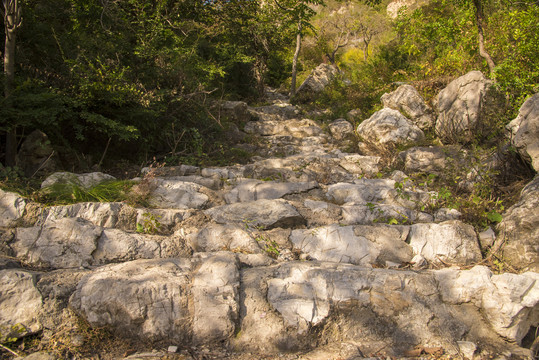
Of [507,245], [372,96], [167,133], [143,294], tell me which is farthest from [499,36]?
[143,294]

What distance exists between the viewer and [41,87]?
5.41m

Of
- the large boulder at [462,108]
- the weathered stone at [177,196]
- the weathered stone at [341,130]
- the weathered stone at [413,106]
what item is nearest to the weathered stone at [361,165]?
the large boulder at [462,108]

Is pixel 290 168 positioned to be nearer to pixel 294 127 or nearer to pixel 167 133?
pixel 167 133

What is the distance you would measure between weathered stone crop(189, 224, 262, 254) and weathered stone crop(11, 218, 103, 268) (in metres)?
1.05

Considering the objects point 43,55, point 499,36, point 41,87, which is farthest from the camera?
point 499,36

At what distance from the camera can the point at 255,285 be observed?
3094 millimetres

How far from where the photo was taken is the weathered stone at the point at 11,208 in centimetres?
371

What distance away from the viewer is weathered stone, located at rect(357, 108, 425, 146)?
802 cm

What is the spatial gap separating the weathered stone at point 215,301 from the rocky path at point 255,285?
0.03 feet

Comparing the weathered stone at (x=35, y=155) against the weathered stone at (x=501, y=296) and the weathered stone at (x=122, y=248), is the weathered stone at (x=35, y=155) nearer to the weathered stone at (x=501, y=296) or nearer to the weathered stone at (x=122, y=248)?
the weathered stone at (x=122, y=248)

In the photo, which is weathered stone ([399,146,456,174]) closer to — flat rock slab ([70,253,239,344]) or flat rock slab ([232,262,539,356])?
flat rock slab ([232,262,539,356])

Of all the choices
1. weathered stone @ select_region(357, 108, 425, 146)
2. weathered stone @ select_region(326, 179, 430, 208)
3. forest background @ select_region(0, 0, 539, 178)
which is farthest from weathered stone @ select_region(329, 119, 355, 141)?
weathered stone @ select_region(326, 179, 430, 208)

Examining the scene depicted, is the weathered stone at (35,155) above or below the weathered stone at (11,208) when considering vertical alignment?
above

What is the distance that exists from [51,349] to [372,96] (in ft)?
35.6
